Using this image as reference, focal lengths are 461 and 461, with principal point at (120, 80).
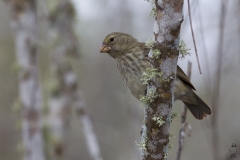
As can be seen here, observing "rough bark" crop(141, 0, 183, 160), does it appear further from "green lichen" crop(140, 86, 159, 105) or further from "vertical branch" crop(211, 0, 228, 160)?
"vertical branch" crop(211, 0, 228, 160)

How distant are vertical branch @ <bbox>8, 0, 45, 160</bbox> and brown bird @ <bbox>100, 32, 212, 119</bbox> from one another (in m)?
0.68

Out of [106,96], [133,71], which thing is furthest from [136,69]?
[106,96]

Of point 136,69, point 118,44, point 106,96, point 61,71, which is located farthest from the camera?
point 106,96

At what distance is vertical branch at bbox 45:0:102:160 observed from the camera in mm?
5117

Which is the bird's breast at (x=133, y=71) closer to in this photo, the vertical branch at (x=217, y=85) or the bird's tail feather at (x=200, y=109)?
the vertical branch at (x=217, y=85)

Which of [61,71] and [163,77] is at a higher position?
[61,71]

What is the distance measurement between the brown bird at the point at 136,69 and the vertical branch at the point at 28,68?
2.24 feet

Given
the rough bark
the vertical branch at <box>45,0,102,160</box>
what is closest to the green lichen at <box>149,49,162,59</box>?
the rough bark

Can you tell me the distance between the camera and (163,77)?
244 cm

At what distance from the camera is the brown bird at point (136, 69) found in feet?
12.2

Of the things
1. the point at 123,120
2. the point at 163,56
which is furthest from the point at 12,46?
the point at 163,56

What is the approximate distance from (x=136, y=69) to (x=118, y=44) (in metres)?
0.47

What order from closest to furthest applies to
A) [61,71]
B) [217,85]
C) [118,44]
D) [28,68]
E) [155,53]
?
[155,53], [217,85], [118,44], [28,68], [61,71]

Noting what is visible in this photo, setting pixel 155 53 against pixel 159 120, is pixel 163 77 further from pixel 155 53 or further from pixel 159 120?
pixel 159 120
